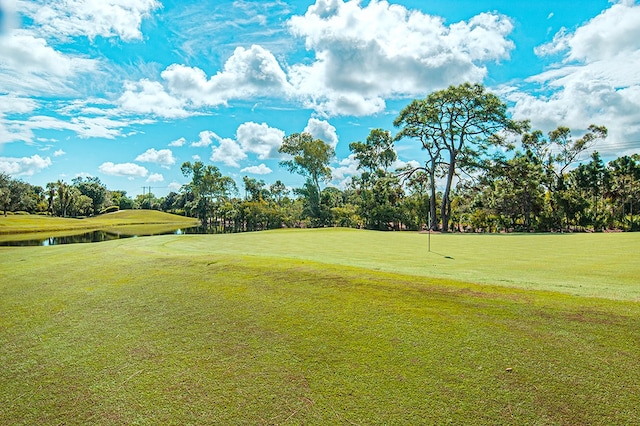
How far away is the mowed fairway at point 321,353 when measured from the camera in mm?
2777

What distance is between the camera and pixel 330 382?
312 cm

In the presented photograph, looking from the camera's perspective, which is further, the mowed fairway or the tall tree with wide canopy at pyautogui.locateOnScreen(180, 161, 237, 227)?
the tall tree with wide canopy at pyautogui.locateOnScreen(180, 161, 237, 227)

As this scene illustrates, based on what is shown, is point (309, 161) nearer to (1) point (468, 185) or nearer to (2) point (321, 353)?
(1) point (468, 185)

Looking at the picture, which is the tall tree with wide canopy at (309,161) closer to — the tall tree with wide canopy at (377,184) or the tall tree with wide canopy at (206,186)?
the tall tree with wide canopy at (377,184)

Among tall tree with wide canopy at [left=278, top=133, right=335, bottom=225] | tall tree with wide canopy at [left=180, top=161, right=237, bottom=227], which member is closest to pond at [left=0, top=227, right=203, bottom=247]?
tall tree with wide canopy at [left=278, top=133, right=335, bottom=225]

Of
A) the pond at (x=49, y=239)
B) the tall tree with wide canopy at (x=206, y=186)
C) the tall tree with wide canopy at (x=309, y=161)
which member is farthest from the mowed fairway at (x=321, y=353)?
the tall tree with wide canopy at (x=206, y=186)

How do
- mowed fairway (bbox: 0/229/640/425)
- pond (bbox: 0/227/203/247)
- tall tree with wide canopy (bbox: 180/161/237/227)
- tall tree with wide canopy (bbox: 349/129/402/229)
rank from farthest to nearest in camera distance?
tall tree with wide canopy (bbox: 180/161/237/227) → tall tree with wide canopy (bbox: 349/129/402/229) → pond (bbox: 0/227/203/247) → mowed fairway (bbox: 0/229/640/425)

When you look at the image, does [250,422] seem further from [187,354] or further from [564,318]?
[564,318]

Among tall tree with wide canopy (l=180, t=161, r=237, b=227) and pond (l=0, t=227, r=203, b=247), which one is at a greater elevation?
tall tree with wide canopy (l=180, t=161, r=237, b=227)

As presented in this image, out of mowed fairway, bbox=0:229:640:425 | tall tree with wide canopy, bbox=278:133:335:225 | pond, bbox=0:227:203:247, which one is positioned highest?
tall tree with wide canopy, bbox=278:133:335:225

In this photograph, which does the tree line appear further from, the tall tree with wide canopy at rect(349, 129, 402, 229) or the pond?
the pond

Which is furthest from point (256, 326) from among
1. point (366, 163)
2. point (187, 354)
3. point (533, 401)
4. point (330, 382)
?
point (366, 163)

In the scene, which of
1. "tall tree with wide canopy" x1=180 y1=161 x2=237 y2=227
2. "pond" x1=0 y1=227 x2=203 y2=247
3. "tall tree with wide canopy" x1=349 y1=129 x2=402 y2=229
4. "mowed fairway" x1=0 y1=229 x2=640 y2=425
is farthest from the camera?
"tall tree with wide canopy" x1=180 y1=161 x2=237 y2=227

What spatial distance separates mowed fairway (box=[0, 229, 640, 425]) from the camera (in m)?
2.78
